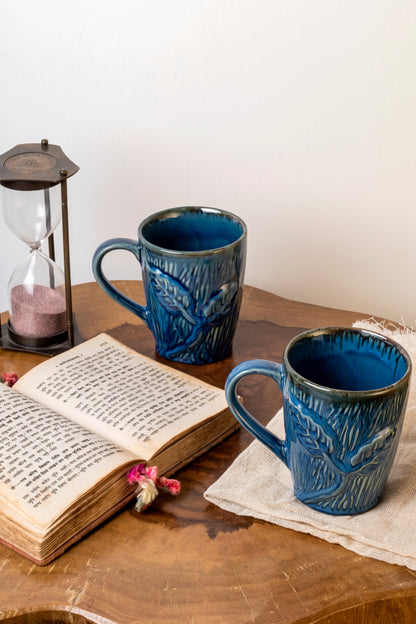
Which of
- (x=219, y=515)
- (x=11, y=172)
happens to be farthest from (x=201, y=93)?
(x=219, y=515)

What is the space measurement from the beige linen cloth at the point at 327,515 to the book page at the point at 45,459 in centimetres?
10

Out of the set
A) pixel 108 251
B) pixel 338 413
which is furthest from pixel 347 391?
pixel 108 251

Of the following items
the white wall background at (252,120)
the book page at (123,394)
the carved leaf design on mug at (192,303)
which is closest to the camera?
the book page at (123,394)

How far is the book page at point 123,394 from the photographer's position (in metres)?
0.69

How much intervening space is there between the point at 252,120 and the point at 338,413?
0.65m

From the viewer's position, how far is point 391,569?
0.57 metres

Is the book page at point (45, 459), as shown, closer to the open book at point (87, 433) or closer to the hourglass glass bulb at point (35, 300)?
the open book at point (87, 433)

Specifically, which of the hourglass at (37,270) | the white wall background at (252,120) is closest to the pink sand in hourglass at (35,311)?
the hourglass at (37,270)

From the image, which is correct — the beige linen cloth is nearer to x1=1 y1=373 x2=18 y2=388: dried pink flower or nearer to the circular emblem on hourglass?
x1=1 y1=373 x2=18 y2=388: dried pink flower

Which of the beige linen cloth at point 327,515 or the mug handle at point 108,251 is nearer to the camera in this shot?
the beige linen cloth at point 327,515

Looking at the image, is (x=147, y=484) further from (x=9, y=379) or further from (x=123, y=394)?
(x=9, y=379)

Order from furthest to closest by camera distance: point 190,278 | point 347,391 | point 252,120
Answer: point 252,120, point 190,278, point 347,391

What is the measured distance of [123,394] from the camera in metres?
0.75

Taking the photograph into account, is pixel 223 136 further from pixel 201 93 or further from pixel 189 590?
pixel 189 590
